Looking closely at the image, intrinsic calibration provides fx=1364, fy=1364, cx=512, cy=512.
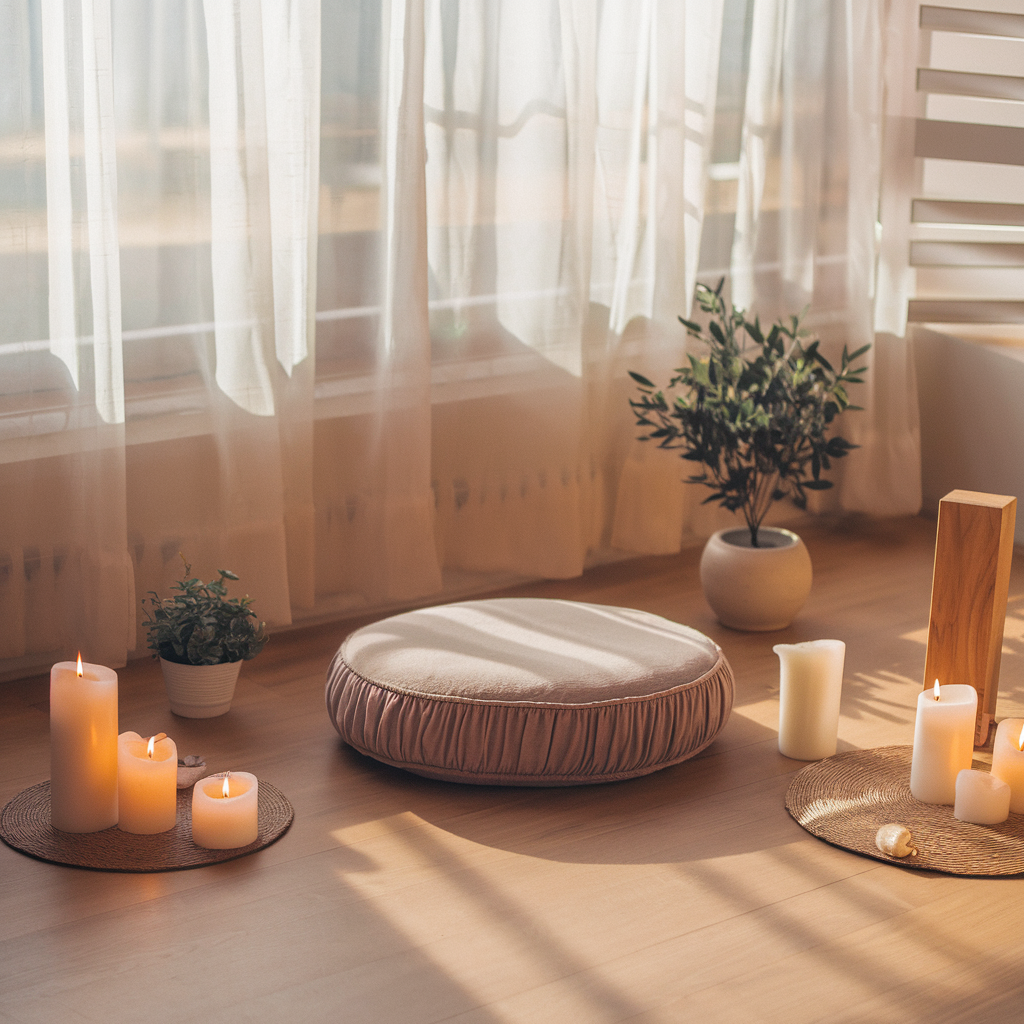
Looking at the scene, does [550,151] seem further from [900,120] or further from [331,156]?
[900,120]

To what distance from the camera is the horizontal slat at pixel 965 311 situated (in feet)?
12.6

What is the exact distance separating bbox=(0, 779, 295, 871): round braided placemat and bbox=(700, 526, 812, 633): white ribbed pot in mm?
1188

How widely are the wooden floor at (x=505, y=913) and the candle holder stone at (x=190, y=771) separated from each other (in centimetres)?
10

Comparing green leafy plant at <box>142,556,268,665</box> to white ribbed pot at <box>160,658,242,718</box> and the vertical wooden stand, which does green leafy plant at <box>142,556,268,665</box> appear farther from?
the vertical wooden stand

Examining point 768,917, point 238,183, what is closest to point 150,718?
point 238,183

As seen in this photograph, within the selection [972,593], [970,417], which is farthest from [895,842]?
[970,417]

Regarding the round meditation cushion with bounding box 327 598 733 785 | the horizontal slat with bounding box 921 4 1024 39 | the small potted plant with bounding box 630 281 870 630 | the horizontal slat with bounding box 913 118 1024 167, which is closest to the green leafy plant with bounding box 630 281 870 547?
the small potted plant with bounding box 630 281 870 630

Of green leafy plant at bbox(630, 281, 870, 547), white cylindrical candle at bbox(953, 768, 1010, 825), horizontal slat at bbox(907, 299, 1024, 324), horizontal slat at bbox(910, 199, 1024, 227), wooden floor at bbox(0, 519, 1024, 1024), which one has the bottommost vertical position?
wooden floor at bbox(0, 519, 1024, 1024)

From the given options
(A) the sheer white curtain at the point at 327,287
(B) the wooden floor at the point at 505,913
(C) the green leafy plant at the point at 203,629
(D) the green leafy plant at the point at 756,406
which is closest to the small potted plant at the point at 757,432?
(D) the green leafy plant at the point at 756,406

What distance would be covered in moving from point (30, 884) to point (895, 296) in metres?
2.79

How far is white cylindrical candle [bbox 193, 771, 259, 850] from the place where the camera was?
6.57 ft

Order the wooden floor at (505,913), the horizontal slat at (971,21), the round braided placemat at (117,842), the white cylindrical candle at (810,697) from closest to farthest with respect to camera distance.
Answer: the wooden floor at (505,913) → the round braided placemat at (117,842) → the white cylindrical candle at (810,697) → the horizontal slat at (971,21)

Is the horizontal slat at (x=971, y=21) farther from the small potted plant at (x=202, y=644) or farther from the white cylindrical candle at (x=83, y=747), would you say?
the white cylindrical candle at (x=83, y=747)

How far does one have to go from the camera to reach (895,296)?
3781 millimetres
